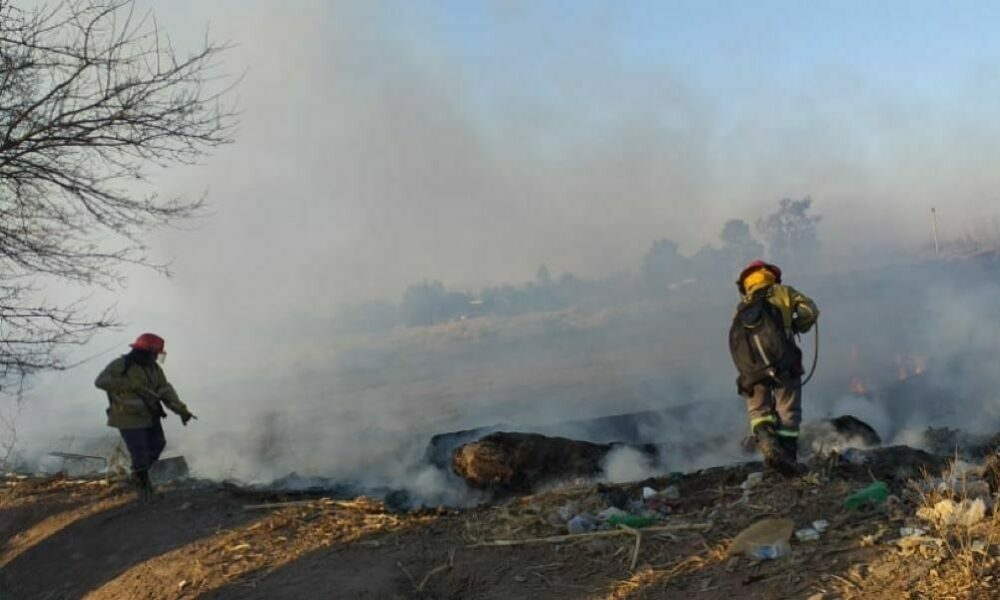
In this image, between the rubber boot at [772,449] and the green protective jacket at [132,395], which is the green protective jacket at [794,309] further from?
the green protective jacket at [132,395]

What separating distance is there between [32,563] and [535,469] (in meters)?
4.30

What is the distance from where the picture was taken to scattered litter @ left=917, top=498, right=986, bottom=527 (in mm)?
3453

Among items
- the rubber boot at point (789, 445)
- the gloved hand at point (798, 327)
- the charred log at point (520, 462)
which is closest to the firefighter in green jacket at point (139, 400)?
the charred log at point (520, 462)

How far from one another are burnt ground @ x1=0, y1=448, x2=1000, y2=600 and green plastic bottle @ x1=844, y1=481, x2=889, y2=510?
0.07 metres

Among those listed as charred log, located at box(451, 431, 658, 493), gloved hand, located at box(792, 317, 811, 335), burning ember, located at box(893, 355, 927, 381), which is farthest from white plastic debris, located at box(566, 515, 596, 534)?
burning ember, located at box(893, 355, 927, 381)

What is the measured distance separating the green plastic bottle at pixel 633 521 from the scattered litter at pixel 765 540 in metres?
0.60

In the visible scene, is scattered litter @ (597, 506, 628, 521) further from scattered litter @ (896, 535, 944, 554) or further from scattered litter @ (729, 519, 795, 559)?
scattered litter @ (896, 535, 944, 554)

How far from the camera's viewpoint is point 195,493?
22.6ft

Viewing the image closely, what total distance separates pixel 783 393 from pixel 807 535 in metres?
2.01

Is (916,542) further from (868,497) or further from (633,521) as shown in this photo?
(633,521)

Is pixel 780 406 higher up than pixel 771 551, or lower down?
higher up

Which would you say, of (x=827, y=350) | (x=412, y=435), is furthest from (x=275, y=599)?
(x=827, y=350)

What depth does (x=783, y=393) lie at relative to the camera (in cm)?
575

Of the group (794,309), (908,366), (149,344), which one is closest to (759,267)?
(794,309)
